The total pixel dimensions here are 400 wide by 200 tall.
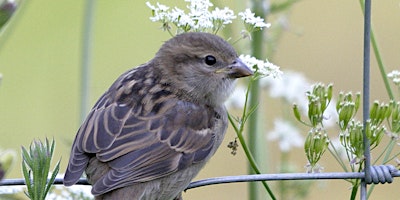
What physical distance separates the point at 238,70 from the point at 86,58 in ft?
2.09

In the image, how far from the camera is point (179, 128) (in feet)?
11.1

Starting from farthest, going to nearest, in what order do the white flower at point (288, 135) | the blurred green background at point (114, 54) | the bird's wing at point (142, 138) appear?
the blurred green background at point (114, 54)
the white flower at point (288, 135)
the bird's wing at point (142, 138)

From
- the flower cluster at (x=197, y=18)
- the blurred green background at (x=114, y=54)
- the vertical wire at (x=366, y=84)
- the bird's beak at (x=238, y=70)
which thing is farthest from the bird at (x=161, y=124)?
the blurred green background at (x=114, y=54)

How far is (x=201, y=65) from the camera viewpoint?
11.8ft

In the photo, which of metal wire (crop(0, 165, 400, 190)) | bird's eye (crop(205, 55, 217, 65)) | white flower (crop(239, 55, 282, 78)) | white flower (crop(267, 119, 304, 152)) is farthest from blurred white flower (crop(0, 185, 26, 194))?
white flower (crop(267, 119, 304, 152))

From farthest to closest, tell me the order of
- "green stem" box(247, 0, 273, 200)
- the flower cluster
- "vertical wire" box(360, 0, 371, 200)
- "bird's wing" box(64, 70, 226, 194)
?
"green stem" box(247, 0, 273, 200)
"bird's wing" box(64, 70, 226, 194)
the flower cluster
"vertical wire" box(360, 0, 371, 200)

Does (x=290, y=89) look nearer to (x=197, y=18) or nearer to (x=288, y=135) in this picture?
(x=288, y=135)

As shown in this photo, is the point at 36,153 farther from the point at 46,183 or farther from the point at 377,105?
the point at 377,105

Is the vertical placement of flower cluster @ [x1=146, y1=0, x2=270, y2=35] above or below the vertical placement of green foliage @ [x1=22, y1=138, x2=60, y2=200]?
above

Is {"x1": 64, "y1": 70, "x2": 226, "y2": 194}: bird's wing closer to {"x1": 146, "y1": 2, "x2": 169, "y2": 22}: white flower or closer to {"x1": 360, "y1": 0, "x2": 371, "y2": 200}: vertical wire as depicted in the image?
{"x1": 146, "y1": 2, "x2": 169, "y2": 22}: white flower

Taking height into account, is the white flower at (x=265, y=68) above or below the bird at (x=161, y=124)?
above

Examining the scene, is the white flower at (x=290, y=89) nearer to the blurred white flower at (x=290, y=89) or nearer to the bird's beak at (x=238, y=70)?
the blurred white flower at (x=290, y=89)

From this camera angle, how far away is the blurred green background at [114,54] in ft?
23.4

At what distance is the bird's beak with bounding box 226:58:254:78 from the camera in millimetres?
3261
